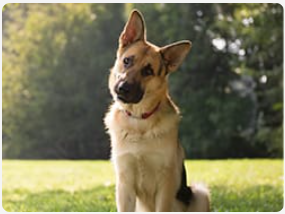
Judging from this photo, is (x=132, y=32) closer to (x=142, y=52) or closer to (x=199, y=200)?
(x=142, y=52)

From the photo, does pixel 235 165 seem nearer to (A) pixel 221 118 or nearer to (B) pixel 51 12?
(A) pixel 221 118

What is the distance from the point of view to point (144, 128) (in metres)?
3.14

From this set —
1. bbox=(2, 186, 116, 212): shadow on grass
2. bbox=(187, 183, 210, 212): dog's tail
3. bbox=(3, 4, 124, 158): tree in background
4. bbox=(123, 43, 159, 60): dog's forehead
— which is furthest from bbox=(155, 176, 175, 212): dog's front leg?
bbox=(3, 4, 124, 158): tree in background

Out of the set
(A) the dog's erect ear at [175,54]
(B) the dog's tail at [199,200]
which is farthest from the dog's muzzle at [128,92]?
(B) the dog's tail at [199,200]

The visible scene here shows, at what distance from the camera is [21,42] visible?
13156mm

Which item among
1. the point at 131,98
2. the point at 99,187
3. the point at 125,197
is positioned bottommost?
the point at 99,187

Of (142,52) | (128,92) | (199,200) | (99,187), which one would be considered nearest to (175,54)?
(142,52)

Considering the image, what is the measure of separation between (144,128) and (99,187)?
246cm

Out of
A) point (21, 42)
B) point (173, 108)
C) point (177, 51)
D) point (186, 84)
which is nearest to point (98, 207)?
point (173, 108)

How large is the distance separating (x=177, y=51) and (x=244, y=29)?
25.7 feet

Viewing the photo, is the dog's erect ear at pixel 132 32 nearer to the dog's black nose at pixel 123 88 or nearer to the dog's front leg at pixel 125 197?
the dog's black nose at pixel 123 88

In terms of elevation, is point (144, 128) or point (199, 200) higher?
point (144, 128)

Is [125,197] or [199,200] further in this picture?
[199,200]

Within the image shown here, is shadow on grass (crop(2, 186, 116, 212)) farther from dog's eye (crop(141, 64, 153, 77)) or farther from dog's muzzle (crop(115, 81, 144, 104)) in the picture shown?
dog's eye (crop(141, 64, 153, 77))
